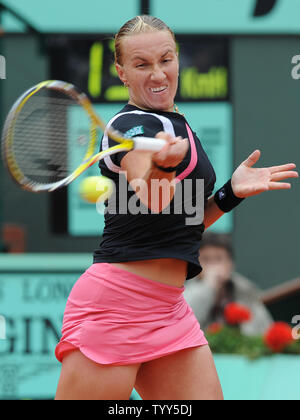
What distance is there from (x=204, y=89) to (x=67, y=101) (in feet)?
9.58

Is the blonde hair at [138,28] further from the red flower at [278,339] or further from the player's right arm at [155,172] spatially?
the red flower at [278,339]

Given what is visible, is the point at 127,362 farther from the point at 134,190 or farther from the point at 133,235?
the point at 134,190

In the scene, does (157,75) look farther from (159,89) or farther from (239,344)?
(239,344)

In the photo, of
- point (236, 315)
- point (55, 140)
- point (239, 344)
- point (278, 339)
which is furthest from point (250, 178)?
point (236, 315)

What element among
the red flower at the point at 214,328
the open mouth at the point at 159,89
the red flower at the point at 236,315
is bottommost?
the red flower at the point at 214,328

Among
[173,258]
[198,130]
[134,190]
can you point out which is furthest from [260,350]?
[134,190]

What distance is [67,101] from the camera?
2.09m

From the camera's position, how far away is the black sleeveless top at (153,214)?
1896 millimetres

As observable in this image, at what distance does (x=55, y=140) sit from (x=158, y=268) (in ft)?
1.85

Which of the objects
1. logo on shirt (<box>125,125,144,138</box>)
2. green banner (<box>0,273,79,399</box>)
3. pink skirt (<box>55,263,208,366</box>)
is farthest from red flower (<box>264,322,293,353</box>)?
logo on shirt (<box>125,125,144,138</box>)

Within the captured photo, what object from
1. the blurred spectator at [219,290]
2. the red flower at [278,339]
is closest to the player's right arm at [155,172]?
the red flower at [278,339]

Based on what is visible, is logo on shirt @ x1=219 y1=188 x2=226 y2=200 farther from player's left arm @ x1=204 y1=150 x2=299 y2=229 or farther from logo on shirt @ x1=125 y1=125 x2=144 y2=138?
logo on shirt @ x1=125 y1=125 x2=144 y2=138

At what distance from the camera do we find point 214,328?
4.29 metres

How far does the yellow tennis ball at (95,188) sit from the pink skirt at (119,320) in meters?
0.22
